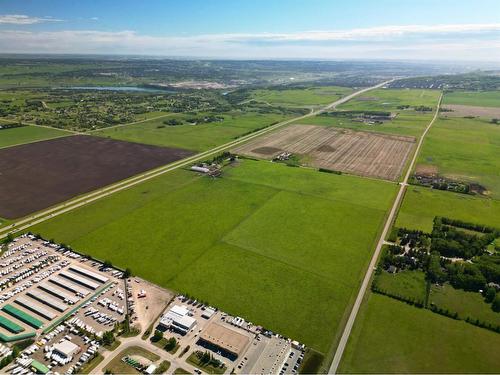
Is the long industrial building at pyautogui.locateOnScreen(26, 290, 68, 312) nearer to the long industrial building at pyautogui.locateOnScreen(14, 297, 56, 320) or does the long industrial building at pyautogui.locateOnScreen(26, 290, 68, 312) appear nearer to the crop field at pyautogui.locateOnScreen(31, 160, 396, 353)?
the long industrial building at pyautogui.locateOnScreen(14, 297, 56, 320)

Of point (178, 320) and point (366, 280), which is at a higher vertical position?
point (366, 280)

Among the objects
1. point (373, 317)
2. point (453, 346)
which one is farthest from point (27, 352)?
point (453, 346)

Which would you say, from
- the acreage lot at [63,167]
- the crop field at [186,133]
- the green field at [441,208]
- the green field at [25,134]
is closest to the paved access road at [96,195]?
the acreage lot at [63,167]

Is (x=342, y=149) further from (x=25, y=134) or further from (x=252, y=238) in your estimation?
(x=25, y=134)

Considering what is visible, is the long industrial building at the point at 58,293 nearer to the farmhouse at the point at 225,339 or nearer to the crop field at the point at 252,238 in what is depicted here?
the crop field at the point at 252,238

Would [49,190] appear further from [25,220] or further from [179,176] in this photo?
[179,176]

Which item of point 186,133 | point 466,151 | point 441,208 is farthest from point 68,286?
point 466,151
